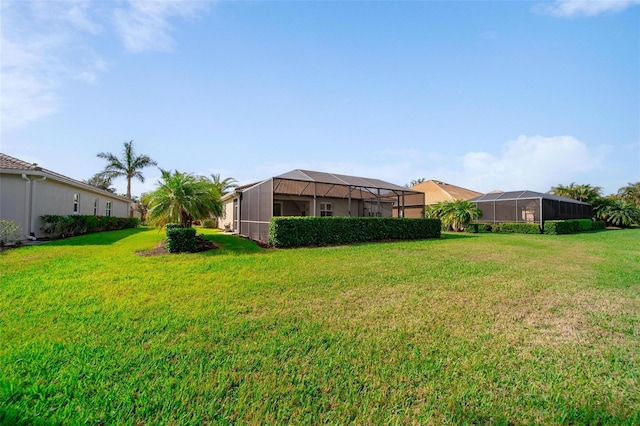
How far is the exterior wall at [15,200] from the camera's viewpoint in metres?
10.5

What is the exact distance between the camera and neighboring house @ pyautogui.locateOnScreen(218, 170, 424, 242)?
11750 millimetres

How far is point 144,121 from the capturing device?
1102cm

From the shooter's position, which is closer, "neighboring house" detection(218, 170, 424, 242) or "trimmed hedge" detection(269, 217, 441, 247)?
"trimmed hedge" detection(269, 217, 441, 247)

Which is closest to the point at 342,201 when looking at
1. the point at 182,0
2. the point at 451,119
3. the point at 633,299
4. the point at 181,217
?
the point at 451,119

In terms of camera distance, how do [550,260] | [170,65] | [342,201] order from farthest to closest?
1. [342,201]
2. [170,65]
3. [550,260]

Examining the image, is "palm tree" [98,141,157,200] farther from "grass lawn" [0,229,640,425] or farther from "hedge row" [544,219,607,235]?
"hedge row" [544,219,607,235]

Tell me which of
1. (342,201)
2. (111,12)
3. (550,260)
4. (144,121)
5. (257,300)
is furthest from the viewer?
(342,201)

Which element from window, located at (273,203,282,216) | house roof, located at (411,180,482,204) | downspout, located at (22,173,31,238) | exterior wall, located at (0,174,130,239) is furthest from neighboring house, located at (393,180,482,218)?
downspout, located at (22,173,31,238)

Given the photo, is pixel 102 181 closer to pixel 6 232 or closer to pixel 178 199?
pixel 6 232

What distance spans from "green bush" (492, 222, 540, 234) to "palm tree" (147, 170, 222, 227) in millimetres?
21060

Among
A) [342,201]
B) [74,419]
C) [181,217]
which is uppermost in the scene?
[342,201]

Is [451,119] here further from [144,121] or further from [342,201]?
[144,121]

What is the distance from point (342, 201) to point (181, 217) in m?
10.6

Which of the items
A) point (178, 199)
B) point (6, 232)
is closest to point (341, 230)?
point (178, 199)
